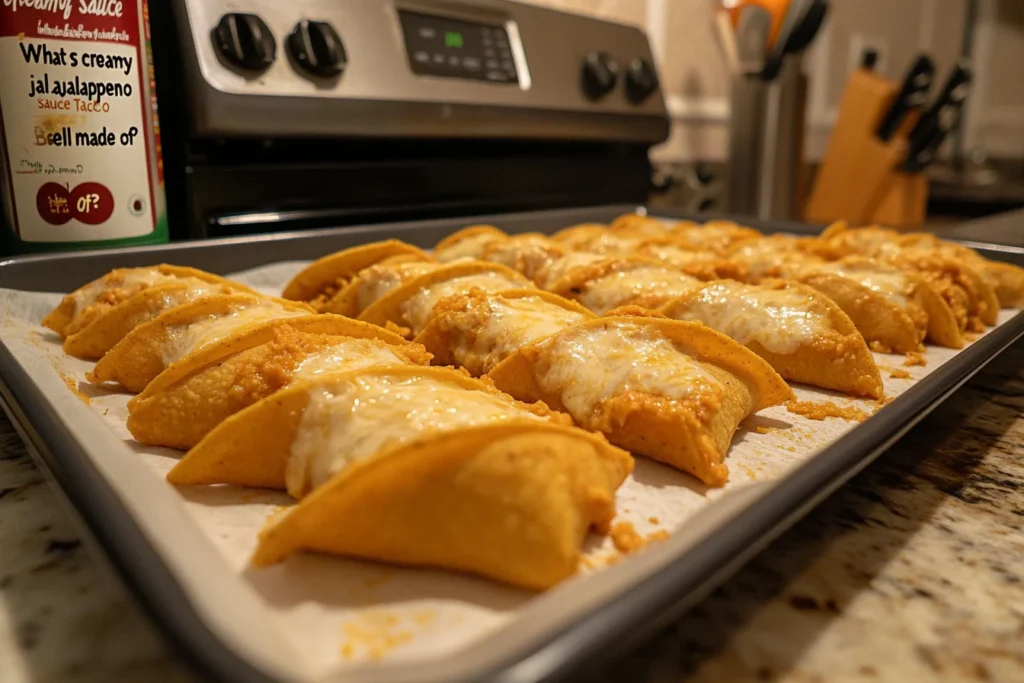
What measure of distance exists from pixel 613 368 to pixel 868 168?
329 centimetres

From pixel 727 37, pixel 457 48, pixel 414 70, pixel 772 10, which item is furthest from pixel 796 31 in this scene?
pixel 414 70

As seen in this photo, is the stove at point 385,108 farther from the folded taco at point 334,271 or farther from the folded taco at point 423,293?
the folded taco at point 423,293

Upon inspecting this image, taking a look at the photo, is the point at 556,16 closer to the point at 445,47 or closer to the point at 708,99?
the point at 445,47

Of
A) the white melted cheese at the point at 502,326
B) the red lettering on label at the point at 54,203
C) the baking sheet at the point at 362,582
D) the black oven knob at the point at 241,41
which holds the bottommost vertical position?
the baking sheet at the point at 362,582

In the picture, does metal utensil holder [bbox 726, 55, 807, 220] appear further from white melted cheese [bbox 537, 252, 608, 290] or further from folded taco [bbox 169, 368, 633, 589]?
folded taco [bbox 169, 368, 633, 589]

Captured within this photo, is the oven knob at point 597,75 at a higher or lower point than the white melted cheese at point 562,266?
higher

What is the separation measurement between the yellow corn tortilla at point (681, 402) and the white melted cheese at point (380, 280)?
45cm

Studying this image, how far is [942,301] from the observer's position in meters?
1.39

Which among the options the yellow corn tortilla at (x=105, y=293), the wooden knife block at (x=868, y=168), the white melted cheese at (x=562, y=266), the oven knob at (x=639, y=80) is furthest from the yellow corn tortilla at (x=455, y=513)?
the wooden knife block at (x=868, y=168)

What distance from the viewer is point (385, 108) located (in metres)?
1.89

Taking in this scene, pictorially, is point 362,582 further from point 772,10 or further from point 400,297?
point 772,10

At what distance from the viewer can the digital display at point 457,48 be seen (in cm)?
200

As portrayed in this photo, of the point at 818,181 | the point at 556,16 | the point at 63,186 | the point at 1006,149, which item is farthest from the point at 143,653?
the point at 1006,149

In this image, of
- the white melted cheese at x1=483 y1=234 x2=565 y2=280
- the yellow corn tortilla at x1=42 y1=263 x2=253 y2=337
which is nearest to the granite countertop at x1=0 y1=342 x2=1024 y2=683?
the yellow corn tortilla at x1=42 y1=263 x2=253 y2=337
